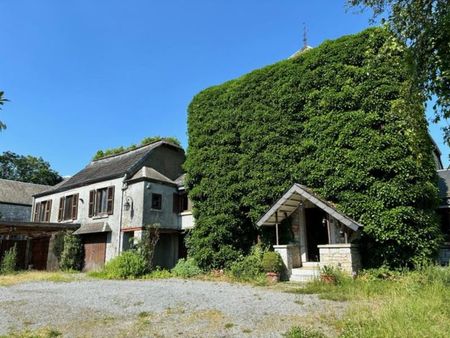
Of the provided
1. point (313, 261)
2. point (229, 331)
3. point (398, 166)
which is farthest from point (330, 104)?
point (229, 331)

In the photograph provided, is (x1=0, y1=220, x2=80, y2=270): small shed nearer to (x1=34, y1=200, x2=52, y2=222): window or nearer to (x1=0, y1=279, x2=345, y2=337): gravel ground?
(x1=34, y1=200, x2=52, y2=222): window

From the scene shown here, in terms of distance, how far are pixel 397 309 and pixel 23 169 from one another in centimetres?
6227

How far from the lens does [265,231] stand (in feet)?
55.5

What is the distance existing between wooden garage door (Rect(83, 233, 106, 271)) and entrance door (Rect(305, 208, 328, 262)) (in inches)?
489

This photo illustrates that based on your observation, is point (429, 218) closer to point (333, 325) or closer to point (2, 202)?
point (333, 325)

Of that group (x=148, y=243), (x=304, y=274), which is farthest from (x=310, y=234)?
(x=148, y=243)

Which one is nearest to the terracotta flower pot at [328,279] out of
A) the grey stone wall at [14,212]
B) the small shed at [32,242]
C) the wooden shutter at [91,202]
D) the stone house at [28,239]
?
the wooden shutter at [91,202]

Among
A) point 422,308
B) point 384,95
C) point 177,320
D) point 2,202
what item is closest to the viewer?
point 422,308

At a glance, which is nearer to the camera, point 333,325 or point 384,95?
point 333,325

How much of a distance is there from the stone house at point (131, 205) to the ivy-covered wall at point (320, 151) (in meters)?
2.70

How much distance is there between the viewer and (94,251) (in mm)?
Result: 22031

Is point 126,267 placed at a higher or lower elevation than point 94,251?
lower

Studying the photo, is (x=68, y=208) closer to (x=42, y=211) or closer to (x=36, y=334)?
(x=42, y=211)

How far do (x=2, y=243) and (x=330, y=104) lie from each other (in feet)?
72.3
